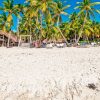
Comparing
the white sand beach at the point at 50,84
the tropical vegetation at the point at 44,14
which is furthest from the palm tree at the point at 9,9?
the white sand beach at the point at 50,84

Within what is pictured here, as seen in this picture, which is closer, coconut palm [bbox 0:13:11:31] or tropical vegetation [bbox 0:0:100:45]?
tropical vegetation [bbox 0:0:100:45]

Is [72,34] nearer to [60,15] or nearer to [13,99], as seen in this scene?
[60,15]

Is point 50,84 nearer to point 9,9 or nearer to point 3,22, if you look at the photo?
point 9,9

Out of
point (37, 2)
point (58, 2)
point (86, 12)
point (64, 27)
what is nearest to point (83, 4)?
point (86, 12)

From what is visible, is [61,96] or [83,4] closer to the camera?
[61,96]

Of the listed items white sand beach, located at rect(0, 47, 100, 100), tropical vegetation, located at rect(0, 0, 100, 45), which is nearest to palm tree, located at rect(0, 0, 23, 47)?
tropical vegetation, located at rect(0, 0, 100, 45)

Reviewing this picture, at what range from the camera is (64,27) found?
185 ft

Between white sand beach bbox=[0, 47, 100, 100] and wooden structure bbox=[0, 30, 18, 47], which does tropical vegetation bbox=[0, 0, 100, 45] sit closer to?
wooden structure bbox=[0, 30, 18, 47]

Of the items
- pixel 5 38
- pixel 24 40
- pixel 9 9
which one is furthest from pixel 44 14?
pixel 24 40

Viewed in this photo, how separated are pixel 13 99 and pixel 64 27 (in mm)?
49649

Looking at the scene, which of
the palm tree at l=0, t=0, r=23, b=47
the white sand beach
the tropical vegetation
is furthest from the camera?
the palm tree at l=0, t=0, r=23, b=47

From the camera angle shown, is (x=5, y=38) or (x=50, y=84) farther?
(x=5, y=38)

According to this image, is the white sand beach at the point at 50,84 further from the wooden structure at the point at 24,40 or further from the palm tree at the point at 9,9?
the palm tree at the point at 9,9

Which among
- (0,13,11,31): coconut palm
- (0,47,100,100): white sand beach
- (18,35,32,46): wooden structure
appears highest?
(0,13,11,31): coconut palm
